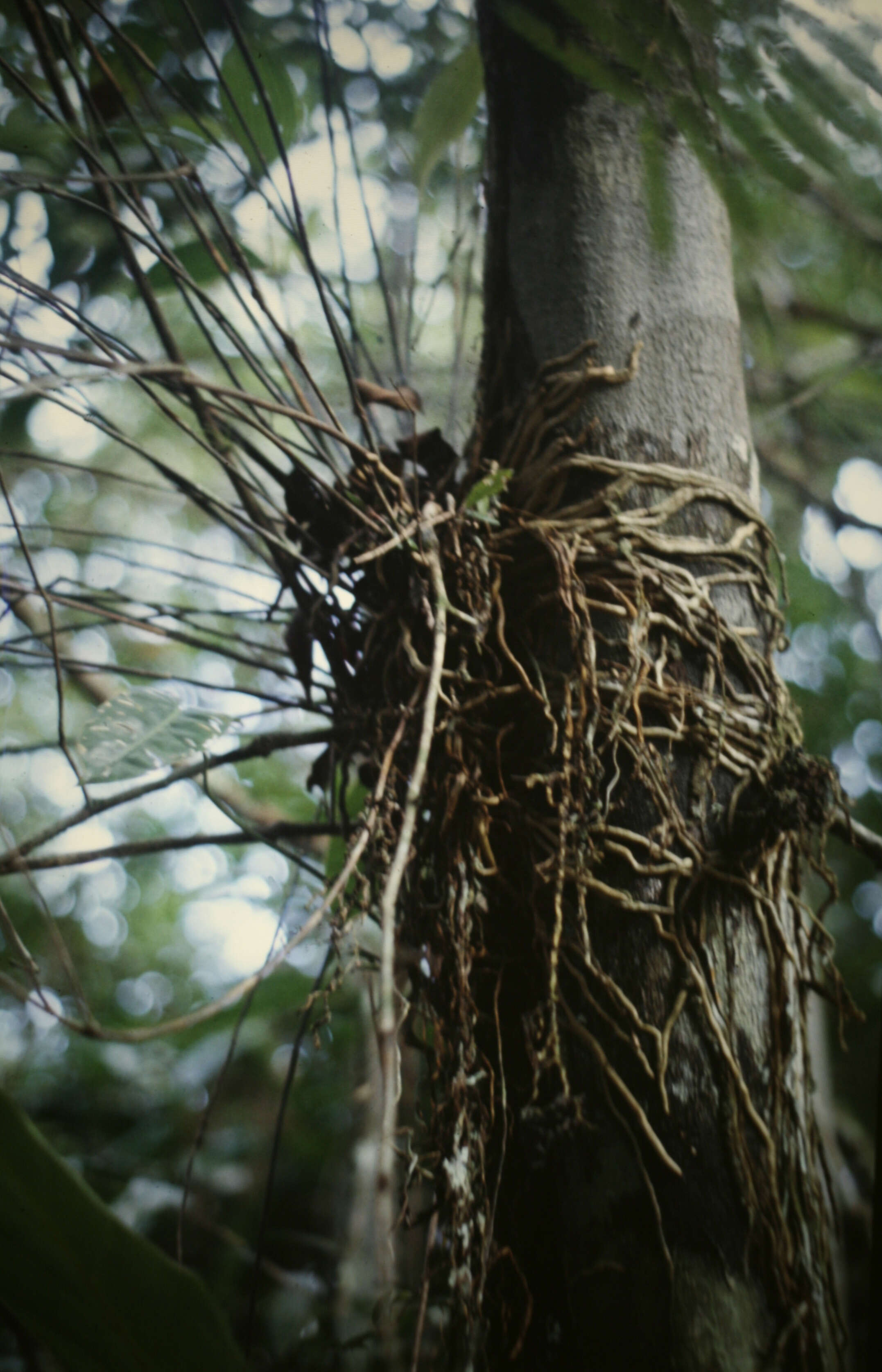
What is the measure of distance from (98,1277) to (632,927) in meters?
0.40

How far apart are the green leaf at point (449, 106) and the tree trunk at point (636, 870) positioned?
25 centimetres

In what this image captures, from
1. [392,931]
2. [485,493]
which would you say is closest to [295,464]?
[485,493]

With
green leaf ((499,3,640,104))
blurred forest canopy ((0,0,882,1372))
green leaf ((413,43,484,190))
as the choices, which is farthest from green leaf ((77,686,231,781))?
green leaf ((413,43,484,190))

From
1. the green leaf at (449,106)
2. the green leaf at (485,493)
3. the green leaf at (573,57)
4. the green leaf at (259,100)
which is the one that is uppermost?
the green leaf at (449,106)

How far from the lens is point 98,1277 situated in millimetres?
445

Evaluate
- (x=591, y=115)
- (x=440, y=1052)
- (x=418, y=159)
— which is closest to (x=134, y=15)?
(x=418, y=159)

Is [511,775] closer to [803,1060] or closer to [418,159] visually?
[803,1060]

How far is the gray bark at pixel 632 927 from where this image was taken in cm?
51

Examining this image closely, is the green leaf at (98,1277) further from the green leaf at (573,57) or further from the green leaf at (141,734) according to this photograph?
the green leaf at (573,57)

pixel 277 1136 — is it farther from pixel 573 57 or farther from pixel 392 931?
pixel 573 57

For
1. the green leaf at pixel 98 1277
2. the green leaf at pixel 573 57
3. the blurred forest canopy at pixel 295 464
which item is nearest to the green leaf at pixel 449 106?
the blurred forest canopy at pixel 295 464

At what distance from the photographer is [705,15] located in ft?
1.66

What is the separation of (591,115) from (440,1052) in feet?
2.94

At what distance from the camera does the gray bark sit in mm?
514
